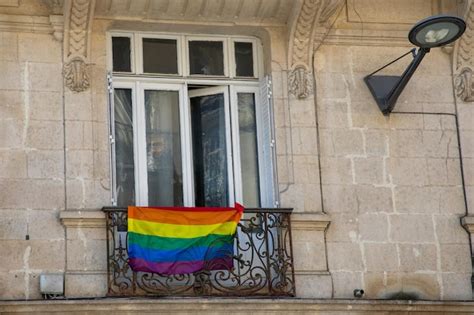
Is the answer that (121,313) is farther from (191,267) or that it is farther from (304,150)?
(304,150)

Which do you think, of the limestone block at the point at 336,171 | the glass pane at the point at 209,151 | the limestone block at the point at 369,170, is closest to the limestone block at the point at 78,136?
the glass pane at the point at 209,151

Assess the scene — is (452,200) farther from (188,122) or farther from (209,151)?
(188,122)

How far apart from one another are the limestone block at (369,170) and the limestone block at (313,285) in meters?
1.06

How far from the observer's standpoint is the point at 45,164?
→ 41.0 feet

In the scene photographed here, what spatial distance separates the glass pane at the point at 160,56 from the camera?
13344mm

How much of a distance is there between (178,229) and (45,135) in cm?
149

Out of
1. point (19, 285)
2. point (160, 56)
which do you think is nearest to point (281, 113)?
point (160, 56)

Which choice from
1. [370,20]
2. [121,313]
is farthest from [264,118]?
[121,313]

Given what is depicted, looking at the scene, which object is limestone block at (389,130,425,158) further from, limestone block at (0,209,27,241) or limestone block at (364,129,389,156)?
limestone block at (0,209,27,241)

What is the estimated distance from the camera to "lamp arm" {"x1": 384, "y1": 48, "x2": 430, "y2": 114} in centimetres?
1267

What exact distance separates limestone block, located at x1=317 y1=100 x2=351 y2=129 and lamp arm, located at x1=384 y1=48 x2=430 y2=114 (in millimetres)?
408

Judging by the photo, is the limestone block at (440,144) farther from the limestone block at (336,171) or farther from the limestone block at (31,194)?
the limestone block at (31,194)

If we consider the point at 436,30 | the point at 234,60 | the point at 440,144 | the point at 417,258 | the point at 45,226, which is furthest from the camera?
the point at 234,60

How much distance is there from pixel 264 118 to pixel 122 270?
85.6 inches
